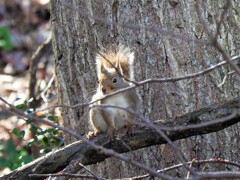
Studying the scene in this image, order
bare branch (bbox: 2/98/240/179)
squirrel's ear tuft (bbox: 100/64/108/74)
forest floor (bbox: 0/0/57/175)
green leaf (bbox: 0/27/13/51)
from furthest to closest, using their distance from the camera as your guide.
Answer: forest floor (bbox: 0/0/57/175)
green leaf (bbox: 0/27/13/51)
squirrel's ear tuft (bbox: 100/64/108/74)
bare branch (bbox: 2/98/240/179)

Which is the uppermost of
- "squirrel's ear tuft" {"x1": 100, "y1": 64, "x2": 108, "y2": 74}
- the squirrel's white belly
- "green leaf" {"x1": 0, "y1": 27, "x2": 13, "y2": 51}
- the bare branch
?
"green leaf" {"x1": 0, "y1": 27, "x2": 13, "y2": 51}

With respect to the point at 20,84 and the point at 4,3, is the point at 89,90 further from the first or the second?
the point at 4,3

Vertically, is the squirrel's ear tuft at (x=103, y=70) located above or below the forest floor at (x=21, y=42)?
below

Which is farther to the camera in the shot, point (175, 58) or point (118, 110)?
point (175, 58)

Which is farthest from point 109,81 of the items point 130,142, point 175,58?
point 130,142

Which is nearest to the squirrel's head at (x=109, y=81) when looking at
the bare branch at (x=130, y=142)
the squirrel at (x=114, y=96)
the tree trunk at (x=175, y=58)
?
the squirrel at (x=114, y=96)

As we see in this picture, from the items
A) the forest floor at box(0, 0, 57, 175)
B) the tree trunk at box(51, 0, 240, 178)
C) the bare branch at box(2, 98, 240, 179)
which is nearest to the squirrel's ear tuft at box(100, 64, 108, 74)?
the tree trunk at box(51, 0, 240, 178)

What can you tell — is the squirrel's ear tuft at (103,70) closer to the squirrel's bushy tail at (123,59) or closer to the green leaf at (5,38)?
the squirrel's bushy tail at (123,59)

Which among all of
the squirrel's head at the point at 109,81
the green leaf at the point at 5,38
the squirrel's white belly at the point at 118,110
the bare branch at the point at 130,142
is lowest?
the bare branch at the point at 130,142

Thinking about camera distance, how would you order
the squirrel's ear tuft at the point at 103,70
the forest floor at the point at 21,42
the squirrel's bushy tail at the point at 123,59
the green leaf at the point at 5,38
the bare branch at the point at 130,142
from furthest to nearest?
the forest floor at the point at 21,42 → the green leaf at the point at 5,38 → the squirrel's ear tuft at the point at 103,70 → the squirrel's bushy tail at the point at 123,59 → the bare branch at the point at 130,142

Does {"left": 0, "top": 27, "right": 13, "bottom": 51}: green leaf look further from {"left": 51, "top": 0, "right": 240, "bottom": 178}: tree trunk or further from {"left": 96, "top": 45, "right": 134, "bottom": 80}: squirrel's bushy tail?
{"left": 96, "top": 45, "right": 134, "bottom": 80}: squirrel's bushy tail

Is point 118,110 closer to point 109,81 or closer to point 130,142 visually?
point 109,81

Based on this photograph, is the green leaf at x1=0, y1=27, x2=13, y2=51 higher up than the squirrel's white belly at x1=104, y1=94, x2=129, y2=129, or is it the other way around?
the green leaf at x1=0, y1=27, x2=13, y2=51

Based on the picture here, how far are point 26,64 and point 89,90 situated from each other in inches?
169
